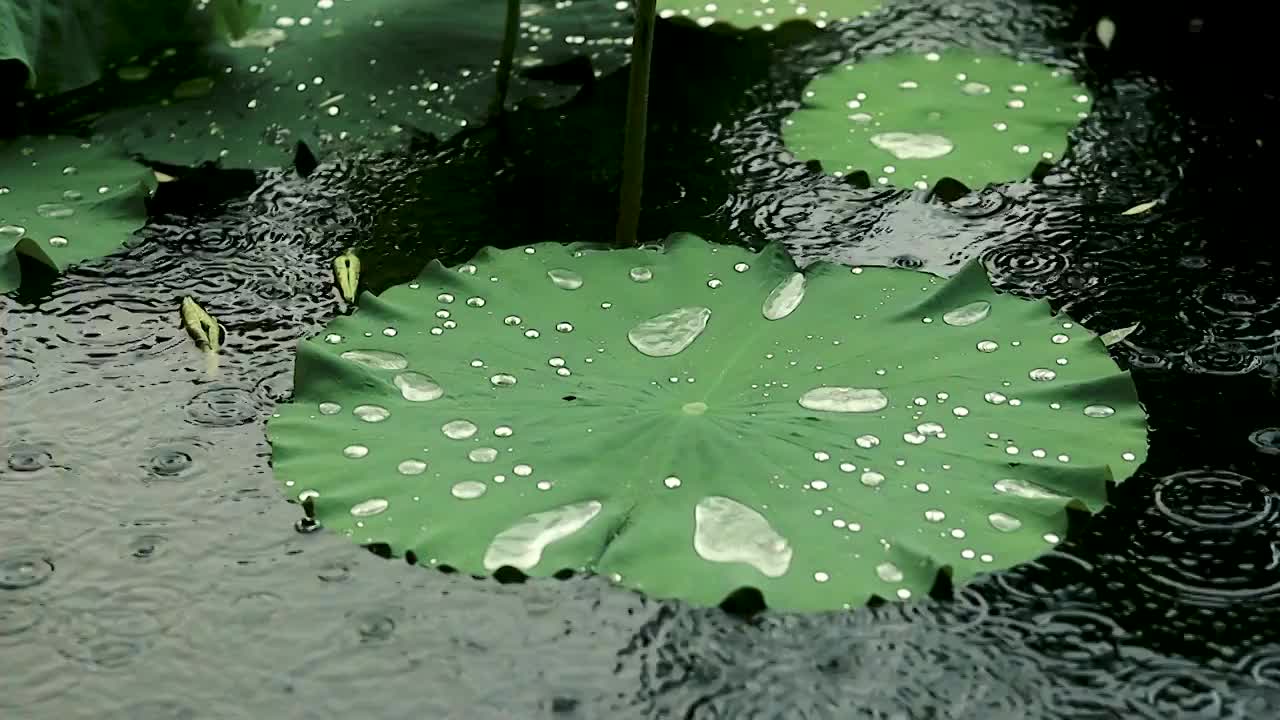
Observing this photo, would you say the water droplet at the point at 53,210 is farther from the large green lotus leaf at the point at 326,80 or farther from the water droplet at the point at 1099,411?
the water droplet at the point at 1099,411

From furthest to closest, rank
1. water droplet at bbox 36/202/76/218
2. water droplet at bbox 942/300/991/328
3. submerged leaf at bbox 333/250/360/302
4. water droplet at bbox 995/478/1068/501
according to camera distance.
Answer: water droplet at bbox 36/202/76/218
submerged leaf at bbox 333/250/360/302
water droplet at bbox 942/300/991/328
water droplet at bbox 995/478/1068/501

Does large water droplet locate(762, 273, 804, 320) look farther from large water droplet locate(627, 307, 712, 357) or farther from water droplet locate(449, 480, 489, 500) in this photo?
water droplet locate(449, 480, 489, 500)

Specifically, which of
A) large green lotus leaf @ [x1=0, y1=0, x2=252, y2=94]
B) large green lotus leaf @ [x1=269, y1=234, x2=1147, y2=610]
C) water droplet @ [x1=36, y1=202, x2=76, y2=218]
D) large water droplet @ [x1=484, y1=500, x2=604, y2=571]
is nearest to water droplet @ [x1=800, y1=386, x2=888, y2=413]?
large green lotus leaf @ [x1=269, y1=234, x2=1147, y2=610]

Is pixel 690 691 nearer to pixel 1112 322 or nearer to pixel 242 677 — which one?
pixel 242 677

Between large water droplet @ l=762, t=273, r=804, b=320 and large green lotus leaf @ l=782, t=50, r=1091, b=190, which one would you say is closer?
large water droplet @ l=762, t=273, r=804, b=320

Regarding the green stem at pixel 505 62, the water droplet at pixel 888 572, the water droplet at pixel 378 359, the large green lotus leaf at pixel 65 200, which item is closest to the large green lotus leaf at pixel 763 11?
the green stem at pixel 505 62

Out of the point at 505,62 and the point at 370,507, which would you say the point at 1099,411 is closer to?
the point at 370,507
